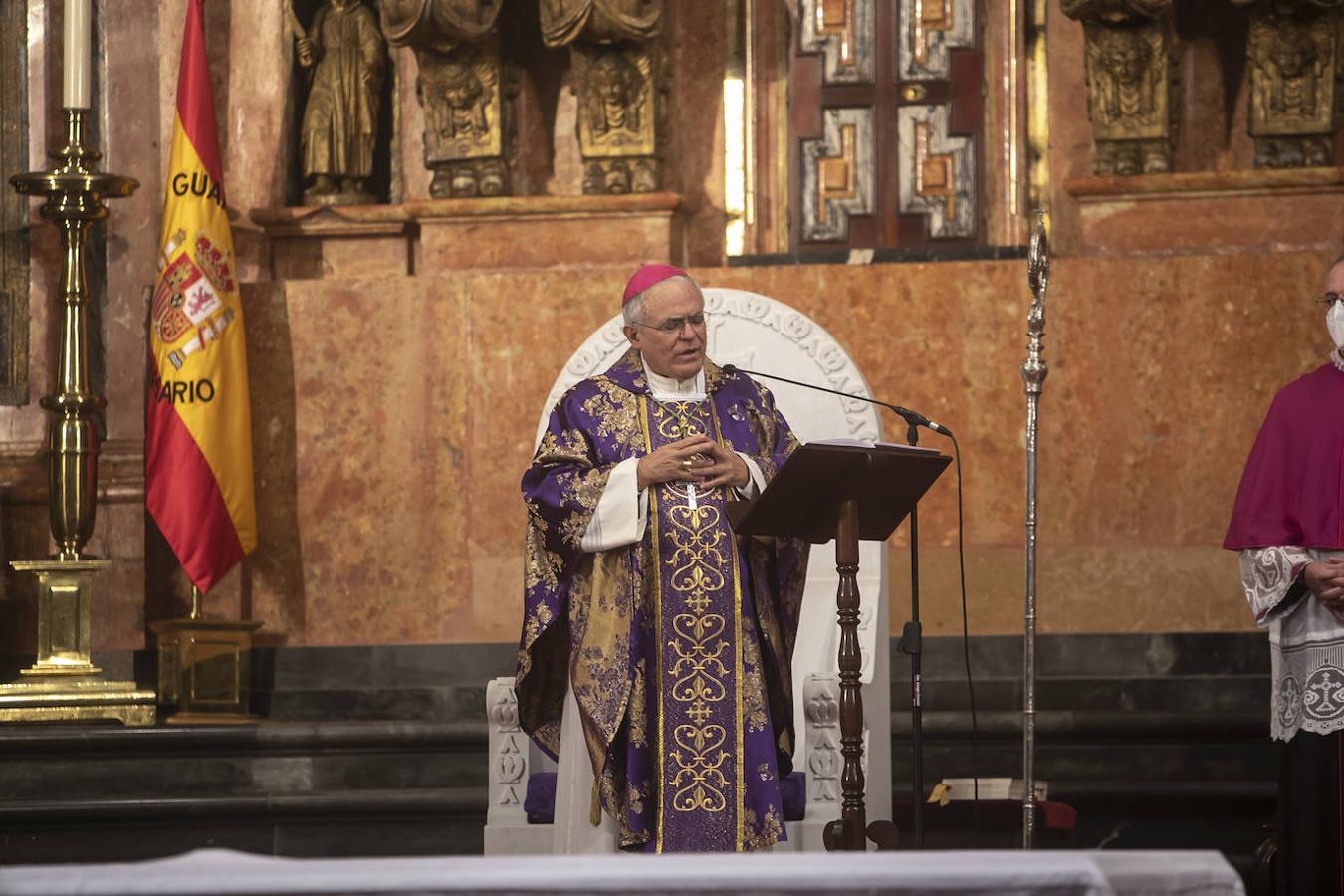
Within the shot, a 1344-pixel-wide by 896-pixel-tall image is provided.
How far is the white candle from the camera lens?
7301mm

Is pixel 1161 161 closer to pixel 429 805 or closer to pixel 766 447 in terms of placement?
pixel 766 447

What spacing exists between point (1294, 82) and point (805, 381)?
7.80 ft

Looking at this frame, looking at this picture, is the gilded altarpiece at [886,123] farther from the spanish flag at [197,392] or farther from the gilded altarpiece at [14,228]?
the gilded altarpiece at [14,228]

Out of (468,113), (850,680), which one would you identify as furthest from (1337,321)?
(468,113)

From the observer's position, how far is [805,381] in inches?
251

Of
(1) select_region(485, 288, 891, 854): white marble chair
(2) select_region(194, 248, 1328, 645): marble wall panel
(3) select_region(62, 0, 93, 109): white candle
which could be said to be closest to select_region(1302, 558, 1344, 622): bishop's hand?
(1) select_region(485, 288, 891, 854): white marble chair

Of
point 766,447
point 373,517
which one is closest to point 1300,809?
point 766,447

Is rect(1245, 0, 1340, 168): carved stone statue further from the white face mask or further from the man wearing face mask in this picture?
the white face mask

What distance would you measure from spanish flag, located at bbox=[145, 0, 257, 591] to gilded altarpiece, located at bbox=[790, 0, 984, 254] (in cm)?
219

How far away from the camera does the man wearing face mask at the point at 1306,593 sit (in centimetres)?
521

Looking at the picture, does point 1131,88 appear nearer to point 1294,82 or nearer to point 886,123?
point 1294,82

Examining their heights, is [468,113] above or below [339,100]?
below

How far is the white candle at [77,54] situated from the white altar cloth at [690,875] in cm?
535

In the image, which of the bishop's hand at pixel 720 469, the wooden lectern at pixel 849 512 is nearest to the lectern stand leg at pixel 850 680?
the wooden lectern at pixel 849 512
